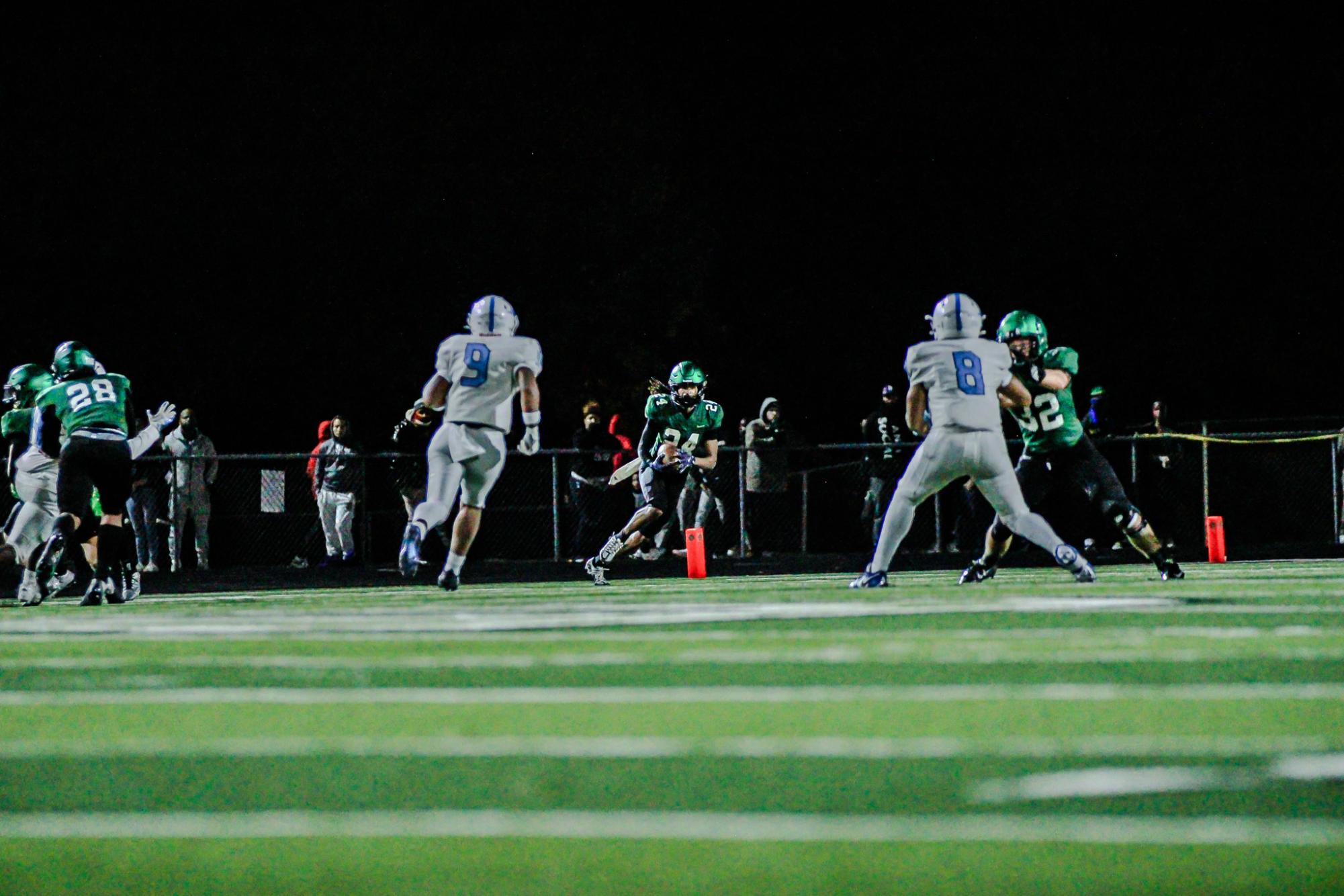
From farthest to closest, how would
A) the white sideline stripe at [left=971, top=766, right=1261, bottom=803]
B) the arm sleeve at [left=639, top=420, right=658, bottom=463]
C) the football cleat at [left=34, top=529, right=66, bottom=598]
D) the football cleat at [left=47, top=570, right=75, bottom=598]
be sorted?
the arm sleeve at [left=639, top=420, right=658, bottom=463] → the football cleat at [left=47, top=570, right=75, bottom=598] → the football cleat at [left=34, top=529, right=66, bottom=598] → the white sideline stripe at [left=971, top=766, right=1261, bottom=803]

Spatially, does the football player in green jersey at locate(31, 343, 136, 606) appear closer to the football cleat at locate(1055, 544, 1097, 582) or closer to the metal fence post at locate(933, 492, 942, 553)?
the football cleat at locate(1055, 544, 1097, 582)

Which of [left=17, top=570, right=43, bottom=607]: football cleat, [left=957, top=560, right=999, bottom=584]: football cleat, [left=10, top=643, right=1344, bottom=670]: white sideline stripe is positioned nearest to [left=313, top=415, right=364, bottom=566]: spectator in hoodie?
[left=17, top=570, right=43, bottom=607]: football cleat

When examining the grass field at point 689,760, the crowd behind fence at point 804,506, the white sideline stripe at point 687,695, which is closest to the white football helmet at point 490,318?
the grass field at point 689,760

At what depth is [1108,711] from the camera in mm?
4863

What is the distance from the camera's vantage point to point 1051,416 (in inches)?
478

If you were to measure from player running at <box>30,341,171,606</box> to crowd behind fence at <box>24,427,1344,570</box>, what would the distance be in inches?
263

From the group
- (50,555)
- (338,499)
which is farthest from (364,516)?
(50,555)

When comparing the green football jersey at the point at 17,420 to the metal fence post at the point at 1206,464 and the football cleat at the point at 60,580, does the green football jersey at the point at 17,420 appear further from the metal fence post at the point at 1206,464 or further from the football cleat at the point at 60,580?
the metal fence post at the point at 1206,464

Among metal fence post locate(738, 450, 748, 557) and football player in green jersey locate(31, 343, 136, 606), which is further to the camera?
metal fence post locate(738, 450, 748, 557)

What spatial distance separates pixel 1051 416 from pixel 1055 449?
0.76 feet

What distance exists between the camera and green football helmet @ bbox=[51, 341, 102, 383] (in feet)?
42.2

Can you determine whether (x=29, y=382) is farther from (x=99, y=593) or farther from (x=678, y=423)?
(x=678, y=423)

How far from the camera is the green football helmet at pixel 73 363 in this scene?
1285cm

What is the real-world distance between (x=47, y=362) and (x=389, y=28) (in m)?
9.58
